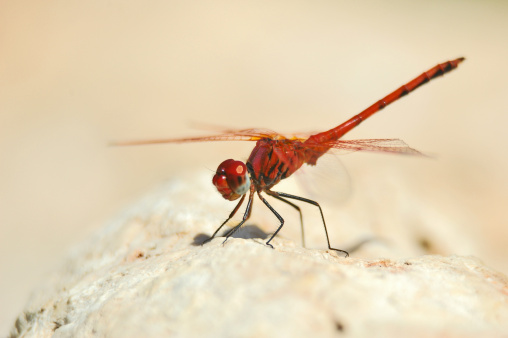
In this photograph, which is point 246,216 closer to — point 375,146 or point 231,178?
point 231,178

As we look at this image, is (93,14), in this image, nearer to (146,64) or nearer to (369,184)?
(146,64)

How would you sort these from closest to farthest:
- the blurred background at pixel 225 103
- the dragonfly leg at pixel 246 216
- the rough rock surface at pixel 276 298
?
the rough rock surface at pixel 276 298 < the dragonfly leg at pixel 246 216 < the blurred background at pixel 225 103

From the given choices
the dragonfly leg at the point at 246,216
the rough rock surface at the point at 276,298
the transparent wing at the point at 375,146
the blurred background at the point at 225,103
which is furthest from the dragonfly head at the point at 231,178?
the blurred background at the point at 225,103

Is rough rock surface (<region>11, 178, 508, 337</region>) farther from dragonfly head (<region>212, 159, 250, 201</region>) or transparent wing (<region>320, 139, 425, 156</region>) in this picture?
transparent wing (<region>320, 139, 425, 156</region>)

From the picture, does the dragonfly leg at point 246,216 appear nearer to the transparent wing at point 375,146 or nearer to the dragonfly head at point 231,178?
the dragonfly head at point 231,178

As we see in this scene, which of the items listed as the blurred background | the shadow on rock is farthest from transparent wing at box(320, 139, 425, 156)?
the blurred background

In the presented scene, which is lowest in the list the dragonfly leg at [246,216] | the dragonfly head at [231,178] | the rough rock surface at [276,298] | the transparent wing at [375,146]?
the rough rock surface at [276,298]

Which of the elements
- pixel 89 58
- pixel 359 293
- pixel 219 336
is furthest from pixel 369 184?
pixel 89 58
